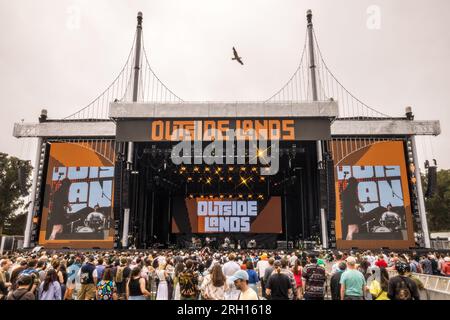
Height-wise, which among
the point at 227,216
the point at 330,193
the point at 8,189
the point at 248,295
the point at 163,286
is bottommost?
the point at 163,286

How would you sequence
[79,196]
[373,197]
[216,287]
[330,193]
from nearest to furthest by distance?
[216,287] → [330,193] → [373,197] → [79,196]

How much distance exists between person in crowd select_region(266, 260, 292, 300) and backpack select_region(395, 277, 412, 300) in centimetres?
193

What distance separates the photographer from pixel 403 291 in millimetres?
5086

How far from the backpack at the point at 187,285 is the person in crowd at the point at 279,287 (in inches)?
52.1

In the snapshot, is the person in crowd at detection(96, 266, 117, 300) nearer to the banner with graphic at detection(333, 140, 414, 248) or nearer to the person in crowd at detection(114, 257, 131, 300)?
the person in crowd at detection(114, 257, 131, 300)

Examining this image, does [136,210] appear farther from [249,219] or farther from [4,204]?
[4,204]

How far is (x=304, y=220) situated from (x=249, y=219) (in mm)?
5262

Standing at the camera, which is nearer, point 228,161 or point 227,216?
point 228,161

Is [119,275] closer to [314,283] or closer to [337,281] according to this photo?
[314,283]

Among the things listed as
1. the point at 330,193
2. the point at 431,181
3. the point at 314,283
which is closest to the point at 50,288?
the point at 314,283

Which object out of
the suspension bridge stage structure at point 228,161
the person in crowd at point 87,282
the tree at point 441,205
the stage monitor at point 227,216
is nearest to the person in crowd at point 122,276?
the person in crowd at point 87,282

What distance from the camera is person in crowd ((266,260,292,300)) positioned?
648 cm

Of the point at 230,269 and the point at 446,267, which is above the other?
the point at 230,269

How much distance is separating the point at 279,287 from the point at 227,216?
28059 mm
